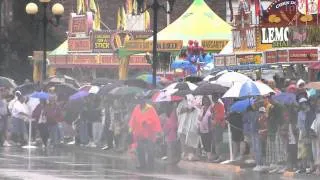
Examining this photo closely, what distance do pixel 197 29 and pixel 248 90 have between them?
13.6m

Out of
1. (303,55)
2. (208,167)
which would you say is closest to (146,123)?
(208,167)

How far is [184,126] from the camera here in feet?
77.9

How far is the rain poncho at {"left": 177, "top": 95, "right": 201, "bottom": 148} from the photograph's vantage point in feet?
77.2

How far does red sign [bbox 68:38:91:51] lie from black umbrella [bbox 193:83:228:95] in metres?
25.5

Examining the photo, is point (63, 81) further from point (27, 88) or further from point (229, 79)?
point (229, 79)

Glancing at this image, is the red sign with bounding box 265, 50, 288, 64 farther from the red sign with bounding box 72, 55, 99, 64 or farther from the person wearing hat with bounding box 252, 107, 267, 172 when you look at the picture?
the red sign with bounding box 72, 55, 99, 64

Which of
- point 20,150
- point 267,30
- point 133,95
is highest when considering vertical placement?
point 267,30

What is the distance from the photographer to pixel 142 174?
64.2 ft

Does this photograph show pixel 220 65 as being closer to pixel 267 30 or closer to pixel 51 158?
pixel 267 30

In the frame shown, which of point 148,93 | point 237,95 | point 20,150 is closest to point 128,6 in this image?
point 20,150

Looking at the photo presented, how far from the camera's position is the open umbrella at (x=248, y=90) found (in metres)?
21.1

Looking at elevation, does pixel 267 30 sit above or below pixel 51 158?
above

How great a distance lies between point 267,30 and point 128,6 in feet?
66.1

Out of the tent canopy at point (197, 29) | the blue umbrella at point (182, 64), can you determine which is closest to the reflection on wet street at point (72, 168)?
the blue umbrella at point (182, 64)
